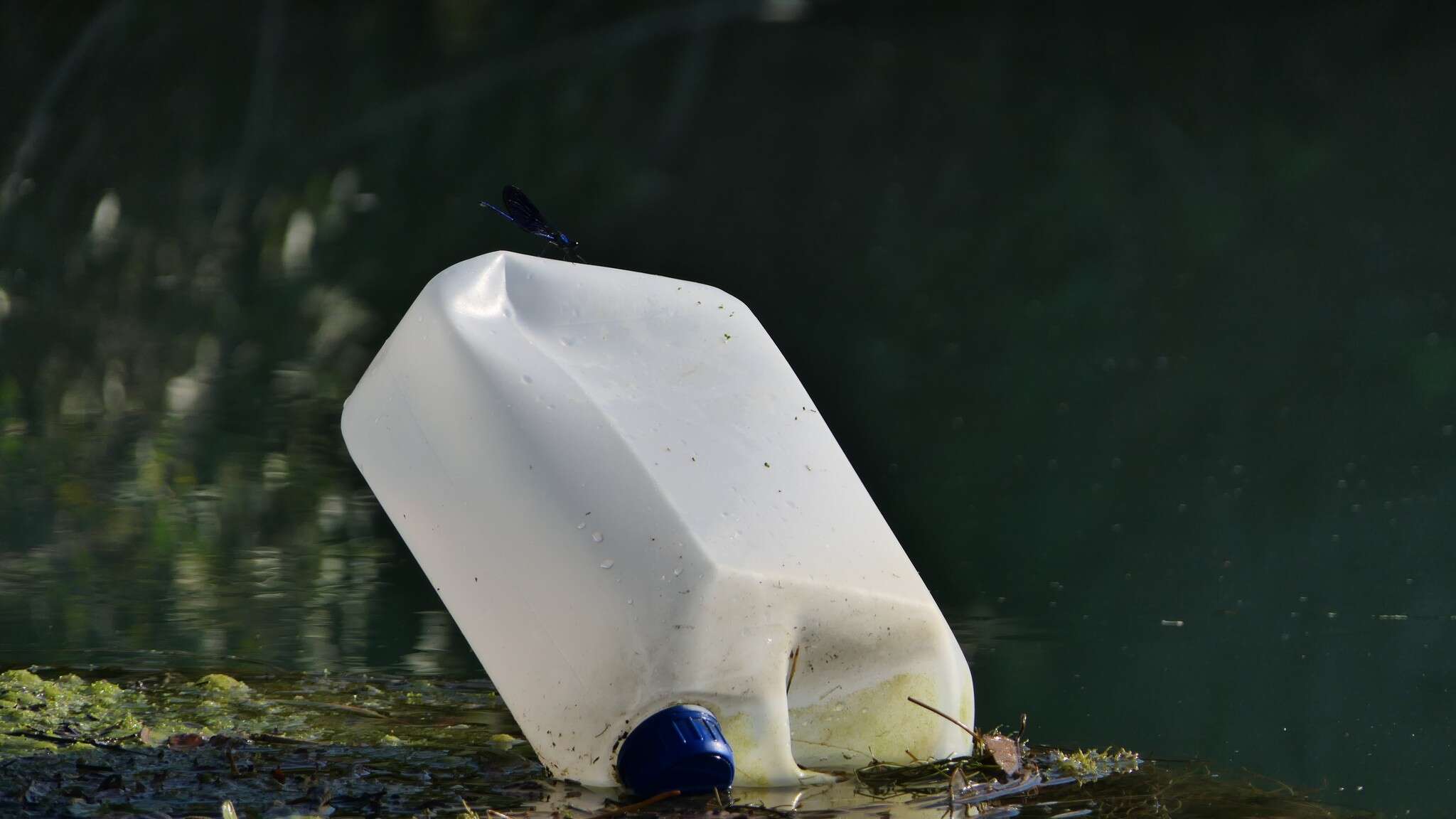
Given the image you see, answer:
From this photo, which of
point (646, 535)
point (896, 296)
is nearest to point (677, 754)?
point (646, 535)

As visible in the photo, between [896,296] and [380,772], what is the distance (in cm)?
486

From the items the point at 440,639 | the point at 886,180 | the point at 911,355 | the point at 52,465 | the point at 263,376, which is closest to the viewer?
the point at 440,639

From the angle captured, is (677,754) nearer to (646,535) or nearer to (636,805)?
(636,805)

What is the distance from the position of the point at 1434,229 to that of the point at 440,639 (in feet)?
18.8

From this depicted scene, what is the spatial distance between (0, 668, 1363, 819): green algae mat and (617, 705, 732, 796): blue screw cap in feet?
0.08


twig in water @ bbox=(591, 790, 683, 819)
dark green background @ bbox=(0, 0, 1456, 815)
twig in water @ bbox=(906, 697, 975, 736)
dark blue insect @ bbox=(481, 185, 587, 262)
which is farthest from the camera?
dark green background @ bbox=(0, 0, 1456, 815)

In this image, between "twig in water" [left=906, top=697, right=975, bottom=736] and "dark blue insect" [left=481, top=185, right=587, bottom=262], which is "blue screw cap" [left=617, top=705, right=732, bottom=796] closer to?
"twig in water" [left=906, top=697, right=975, bottom=736]

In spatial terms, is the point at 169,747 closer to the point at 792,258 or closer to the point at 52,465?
the point at 52,465

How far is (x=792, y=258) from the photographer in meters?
7.00


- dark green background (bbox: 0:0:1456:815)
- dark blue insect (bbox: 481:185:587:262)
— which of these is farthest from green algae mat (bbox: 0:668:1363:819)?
dark blue insect (bbox: 481:185:587:262)

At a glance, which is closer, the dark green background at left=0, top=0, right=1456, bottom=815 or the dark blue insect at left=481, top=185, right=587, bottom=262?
the dark blue insect at left=481, top=185, right=587, bottom=262

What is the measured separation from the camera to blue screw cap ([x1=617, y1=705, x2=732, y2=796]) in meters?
1.61

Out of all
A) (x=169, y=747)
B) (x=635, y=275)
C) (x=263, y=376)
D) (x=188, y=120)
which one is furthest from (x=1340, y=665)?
(x=188, y=120)

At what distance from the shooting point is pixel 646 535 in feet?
5.44
